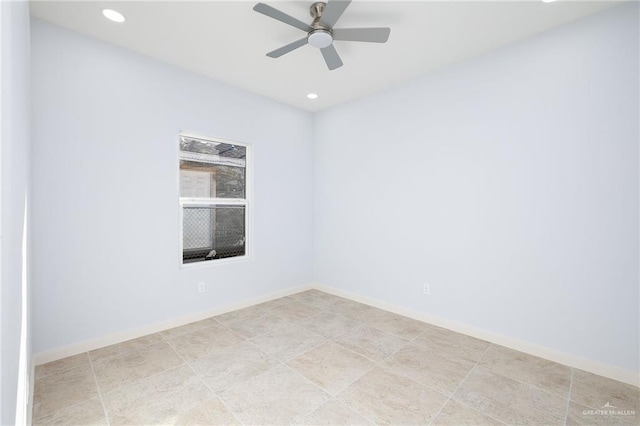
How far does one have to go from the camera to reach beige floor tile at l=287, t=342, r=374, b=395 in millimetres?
2184

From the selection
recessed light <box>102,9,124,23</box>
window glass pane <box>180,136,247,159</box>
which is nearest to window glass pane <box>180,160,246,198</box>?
window glass pane <box>180,136,247,159</box>

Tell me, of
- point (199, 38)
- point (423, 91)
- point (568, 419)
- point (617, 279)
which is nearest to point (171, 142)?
point (199, 38)

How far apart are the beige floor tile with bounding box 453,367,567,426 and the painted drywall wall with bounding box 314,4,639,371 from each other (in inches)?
26.1

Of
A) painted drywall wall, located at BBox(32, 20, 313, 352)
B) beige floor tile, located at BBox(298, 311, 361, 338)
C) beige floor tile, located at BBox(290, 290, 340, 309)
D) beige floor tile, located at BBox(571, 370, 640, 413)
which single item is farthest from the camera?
beige floor tile, located at BBox(290, 290, 340, 309)

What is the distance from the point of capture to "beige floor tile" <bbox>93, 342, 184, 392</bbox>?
7.18 feet

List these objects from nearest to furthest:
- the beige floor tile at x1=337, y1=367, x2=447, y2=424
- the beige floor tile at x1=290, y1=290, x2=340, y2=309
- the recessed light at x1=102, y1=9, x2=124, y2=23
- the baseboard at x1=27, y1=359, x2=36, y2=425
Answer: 1. the baseboard at x1=27, y1=359, x2=36, y2=425
2. the beige floor tile at x1=337, y1=367, x2=447, y2=424
3. the recessed light at x1=102, y1=9, x2=124, y2=23
4. the beige floor tile at x1=290, y1=290, x2=340, y2=309

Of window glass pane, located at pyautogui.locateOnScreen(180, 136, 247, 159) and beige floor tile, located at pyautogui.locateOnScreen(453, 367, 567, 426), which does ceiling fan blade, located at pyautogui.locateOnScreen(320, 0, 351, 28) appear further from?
beige floor tile, located at pyautogui.locateOnScreen(453, 367, 567, 426)

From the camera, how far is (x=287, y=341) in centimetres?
284

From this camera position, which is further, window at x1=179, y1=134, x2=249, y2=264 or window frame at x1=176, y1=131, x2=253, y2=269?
window at x1=179, y1=134, x2=249, y2=264

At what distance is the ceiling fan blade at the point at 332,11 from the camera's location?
191 centimetres

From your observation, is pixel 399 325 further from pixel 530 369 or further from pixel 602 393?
pixel 602 393

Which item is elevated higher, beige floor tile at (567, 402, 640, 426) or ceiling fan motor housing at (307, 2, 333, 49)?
ceiling fan motor housing at (307, 2, 333, 49)

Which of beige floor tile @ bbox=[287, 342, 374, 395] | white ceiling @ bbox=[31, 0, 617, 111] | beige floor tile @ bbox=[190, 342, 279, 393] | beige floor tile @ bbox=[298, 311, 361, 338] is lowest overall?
beige floor tile @ bbox=[287, 342, 374, 395]

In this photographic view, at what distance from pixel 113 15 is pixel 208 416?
10.1 feet
